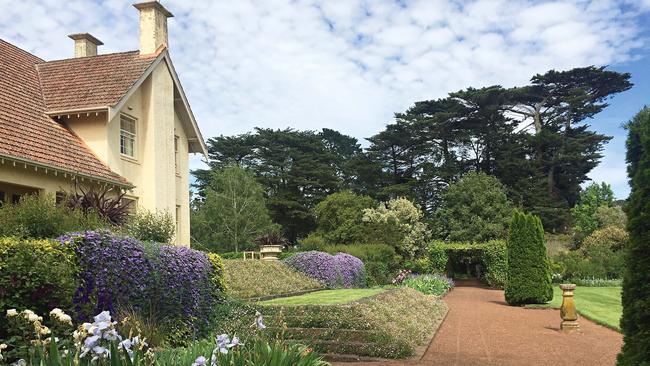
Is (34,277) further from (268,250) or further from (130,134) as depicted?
(268,250)

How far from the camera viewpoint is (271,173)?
54781mm

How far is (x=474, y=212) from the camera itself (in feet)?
137

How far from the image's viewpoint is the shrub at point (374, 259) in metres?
29.1

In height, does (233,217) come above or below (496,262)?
above

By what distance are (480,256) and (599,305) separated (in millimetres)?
15490

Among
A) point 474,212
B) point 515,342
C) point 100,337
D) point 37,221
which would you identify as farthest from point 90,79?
point 474,212

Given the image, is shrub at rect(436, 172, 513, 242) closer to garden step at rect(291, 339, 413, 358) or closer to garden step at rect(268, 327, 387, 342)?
garden step at rect(268, 327, 387, 342)

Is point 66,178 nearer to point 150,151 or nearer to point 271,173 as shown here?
point 150,151

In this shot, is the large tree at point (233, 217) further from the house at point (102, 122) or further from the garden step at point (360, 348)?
the garden step at point (360, 348)

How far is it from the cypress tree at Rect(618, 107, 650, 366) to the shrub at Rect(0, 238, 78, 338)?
21.1 feet

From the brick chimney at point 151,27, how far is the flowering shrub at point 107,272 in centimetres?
1181

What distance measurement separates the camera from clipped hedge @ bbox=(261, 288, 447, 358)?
9945 millimetres

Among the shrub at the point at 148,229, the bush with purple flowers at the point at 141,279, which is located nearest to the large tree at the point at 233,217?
the shrub at the point at 148,229

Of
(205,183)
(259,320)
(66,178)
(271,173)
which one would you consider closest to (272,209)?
(271,173)
